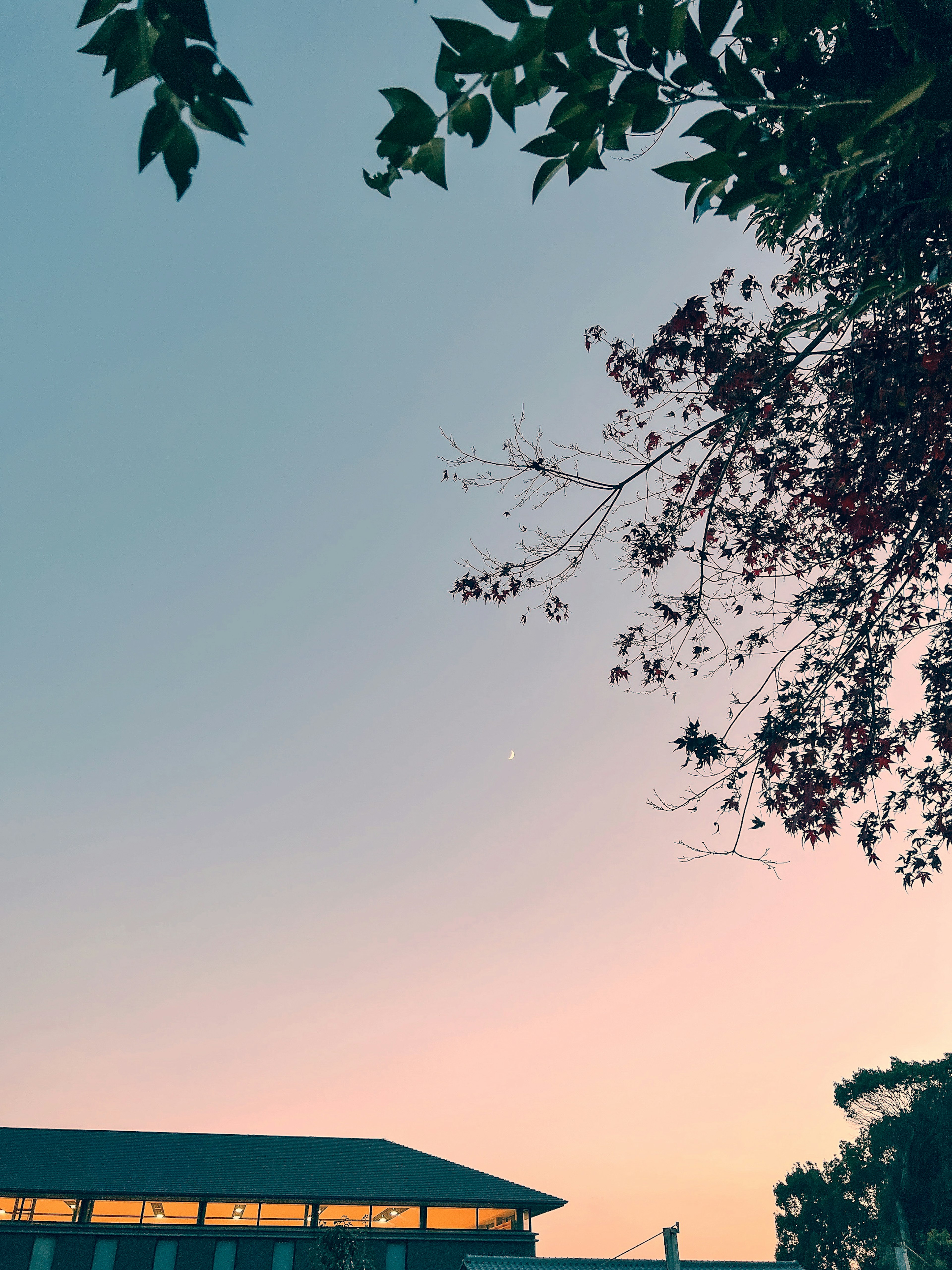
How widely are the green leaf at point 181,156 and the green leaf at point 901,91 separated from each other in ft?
6.54

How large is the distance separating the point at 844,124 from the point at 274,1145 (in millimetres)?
42073

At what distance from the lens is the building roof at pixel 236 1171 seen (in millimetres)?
32062

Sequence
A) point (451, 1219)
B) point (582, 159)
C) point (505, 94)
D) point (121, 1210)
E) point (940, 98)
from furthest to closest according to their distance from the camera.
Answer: point (451, 1219), point (121, 1210), point (582, 159), point (505, 94), point (940, 98)

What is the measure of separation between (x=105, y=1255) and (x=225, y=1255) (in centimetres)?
428

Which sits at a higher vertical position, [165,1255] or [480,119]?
[480,119]

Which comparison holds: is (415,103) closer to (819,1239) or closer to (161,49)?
(161,49)

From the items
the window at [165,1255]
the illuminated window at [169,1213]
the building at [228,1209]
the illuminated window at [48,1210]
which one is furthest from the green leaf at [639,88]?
the illuminated window at [48,1210]

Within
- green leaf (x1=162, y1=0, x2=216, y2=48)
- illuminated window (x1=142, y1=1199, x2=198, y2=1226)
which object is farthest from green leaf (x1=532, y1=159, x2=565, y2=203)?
illuminated window (x1=142, y1=1199, x2=198, y2=1226)

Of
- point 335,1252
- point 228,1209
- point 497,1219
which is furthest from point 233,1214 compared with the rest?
point 497,1219

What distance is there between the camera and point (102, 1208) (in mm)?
31906

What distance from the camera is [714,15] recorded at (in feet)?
9.02

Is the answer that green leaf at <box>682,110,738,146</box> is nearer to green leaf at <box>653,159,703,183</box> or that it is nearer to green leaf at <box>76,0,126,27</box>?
green leaf at <box>653,159,703,183</box>

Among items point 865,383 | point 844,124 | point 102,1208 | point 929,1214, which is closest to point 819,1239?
point 929,1214

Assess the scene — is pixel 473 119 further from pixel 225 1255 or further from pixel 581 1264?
pixel 225 1255
